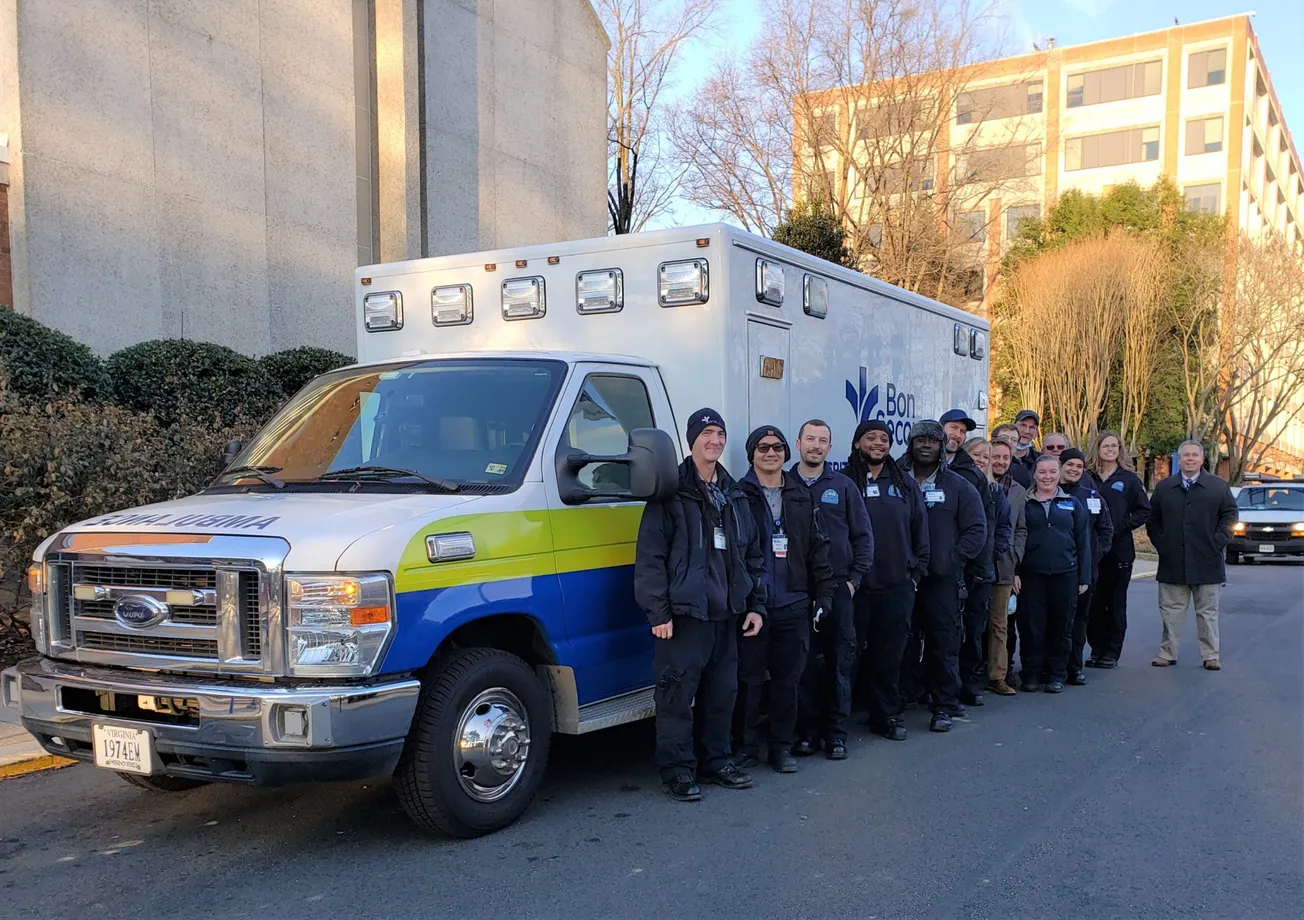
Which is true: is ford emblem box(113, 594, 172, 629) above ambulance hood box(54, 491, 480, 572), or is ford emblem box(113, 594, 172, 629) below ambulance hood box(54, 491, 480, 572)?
below

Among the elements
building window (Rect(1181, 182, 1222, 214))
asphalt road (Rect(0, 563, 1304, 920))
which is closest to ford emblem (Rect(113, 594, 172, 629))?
asphalt road (Rect(0, 563, 1304, 920))

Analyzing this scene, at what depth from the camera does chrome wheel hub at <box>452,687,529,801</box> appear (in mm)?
4633

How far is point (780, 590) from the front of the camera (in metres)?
5.79

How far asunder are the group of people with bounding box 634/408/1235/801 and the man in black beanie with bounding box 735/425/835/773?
0.03 feet

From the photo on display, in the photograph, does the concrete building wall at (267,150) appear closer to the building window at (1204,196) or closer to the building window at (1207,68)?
the building window at (1204,196)

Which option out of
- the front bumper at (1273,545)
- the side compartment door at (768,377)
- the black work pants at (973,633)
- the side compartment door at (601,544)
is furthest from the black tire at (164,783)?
the front bumper at (1273,545)

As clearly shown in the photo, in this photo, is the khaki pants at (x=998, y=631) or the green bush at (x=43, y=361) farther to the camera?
the green bush at (x=43, y=361)

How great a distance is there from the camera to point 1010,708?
7.72 metres

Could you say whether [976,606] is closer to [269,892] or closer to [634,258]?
[634,258]

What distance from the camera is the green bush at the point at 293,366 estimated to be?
13.0 metres

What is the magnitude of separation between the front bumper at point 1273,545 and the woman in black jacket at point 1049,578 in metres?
13.3

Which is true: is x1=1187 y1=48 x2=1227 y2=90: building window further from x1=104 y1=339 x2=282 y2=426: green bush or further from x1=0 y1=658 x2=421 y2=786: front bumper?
x1=0 y1=658 x2=421 y2=786: front bumper

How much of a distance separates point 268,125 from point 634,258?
10467mm

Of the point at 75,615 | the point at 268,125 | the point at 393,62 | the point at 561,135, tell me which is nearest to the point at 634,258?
the point at 75,615
